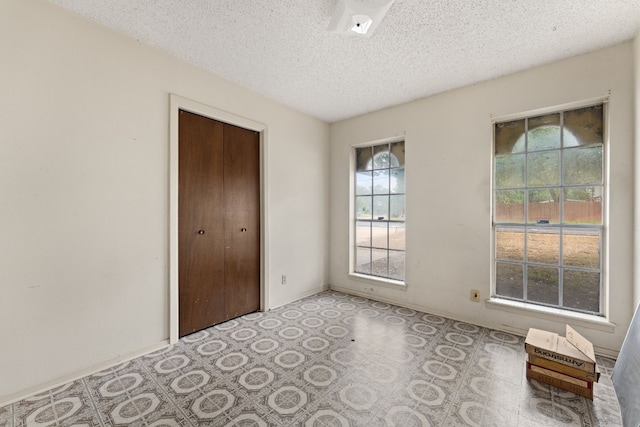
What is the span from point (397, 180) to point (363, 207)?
63 cm

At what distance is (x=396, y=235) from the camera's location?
3557mm

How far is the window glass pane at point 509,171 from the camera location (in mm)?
2686

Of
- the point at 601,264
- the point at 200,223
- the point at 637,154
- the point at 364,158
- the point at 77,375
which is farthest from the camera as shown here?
the point at 364,158

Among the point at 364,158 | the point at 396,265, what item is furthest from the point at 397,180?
the point at 396,265

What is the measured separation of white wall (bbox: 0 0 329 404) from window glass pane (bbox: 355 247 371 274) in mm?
2456

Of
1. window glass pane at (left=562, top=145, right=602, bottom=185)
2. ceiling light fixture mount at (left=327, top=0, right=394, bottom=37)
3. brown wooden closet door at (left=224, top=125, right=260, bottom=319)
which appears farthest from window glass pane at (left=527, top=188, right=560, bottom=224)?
brown wooden closet door at (left=224, top=125, right=260, bottom=319)

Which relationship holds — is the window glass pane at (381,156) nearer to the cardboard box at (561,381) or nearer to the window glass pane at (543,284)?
the window glass pane at (543,284)

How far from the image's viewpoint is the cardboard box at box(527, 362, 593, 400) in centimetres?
171

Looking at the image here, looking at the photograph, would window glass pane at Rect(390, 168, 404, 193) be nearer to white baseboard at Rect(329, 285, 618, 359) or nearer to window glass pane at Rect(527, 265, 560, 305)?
white baseboard at Rect(329, 285, 618, 359)

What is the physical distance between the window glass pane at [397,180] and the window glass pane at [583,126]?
1579 millimetres

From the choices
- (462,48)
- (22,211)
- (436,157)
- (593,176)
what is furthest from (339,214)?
(22,211)

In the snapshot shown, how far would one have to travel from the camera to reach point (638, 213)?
6.63 ft

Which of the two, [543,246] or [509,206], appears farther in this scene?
[509,206]

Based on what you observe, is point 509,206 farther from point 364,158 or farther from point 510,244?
point 364,158
